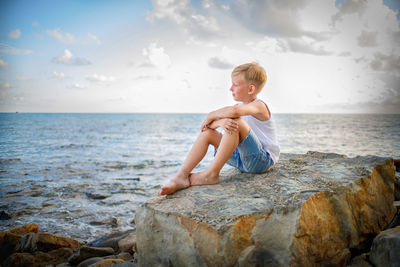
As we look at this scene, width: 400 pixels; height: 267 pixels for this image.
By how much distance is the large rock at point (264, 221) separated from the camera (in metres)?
1.95

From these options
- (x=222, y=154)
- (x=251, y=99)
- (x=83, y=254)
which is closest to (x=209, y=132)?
(x=222, y=154)

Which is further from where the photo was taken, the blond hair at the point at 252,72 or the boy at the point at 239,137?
the blond hair at the point at 252,72

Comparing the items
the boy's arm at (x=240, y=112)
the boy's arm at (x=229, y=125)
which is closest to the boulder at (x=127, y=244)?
the boy's arm at (x=240, y=112)

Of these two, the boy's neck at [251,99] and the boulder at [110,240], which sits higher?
the boy's neck at [251,99]

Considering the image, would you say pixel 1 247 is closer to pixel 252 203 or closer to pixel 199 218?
pixel 199 218

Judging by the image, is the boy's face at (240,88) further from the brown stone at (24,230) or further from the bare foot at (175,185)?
the brown stone at (24,230)

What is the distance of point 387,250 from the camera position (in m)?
2.06

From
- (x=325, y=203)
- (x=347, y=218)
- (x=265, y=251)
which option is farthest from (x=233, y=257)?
(x=347, y=218)

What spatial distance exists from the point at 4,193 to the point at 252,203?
257 inches

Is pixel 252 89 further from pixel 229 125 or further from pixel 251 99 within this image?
pixel 229 125

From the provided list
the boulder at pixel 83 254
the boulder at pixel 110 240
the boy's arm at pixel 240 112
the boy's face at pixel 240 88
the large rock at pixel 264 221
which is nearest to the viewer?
the large rock at pixel 264 221

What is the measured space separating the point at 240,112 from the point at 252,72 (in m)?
0.54

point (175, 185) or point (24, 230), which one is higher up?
point (175, 185)

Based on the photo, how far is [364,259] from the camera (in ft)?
7.80
